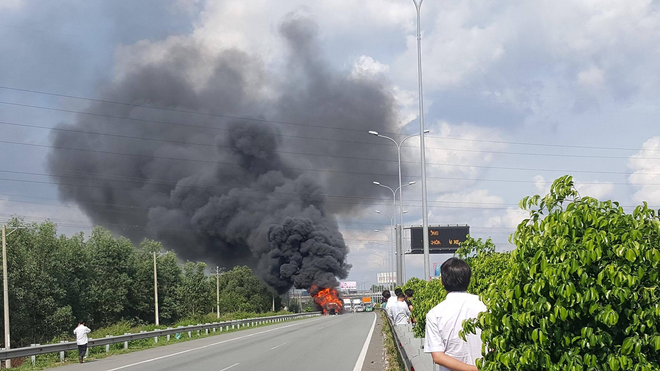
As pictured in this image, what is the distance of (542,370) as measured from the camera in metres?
3.86

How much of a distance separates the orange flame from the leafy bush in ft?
279

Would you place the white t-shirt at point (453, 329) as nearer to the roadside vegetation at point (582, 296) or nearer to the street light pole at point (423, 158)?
the roadside vegetation at point (582, 296)

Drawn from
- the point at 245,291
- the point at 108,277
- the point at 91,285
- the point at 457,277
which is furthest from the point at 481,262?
the point at 245,291

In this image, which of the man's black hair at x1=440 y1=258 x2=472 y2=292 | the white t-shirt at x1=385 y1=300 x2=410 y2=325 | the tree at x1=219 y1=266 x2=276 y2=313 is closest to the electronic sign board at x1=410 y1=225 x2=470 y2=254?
the white t-shirt at x1=385 y1=300 x2=410 y2=325

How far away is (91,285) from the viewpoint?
241 feet

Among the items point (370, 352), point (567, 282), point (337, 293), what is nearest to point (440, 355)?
point (567, 282)

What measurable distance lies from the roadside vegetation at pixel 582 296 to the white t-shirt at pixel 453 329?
71 cm

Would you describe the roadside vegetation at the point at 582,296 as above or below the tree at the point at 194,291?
above

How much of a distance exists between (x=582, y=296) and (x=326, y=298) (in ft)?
284

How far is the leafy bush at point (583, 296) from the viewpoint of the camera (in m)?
3.53

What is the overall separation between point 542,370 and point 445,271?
131cm

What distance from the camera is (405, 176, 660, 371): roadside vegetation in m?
3.53

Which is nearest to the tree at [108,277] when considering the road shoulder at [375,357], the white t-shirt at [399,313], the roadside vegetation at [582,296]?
the road shoulder at [375,357]

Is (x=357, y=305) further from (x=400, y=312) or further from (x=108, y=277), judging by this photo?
(x=400, y=312)
